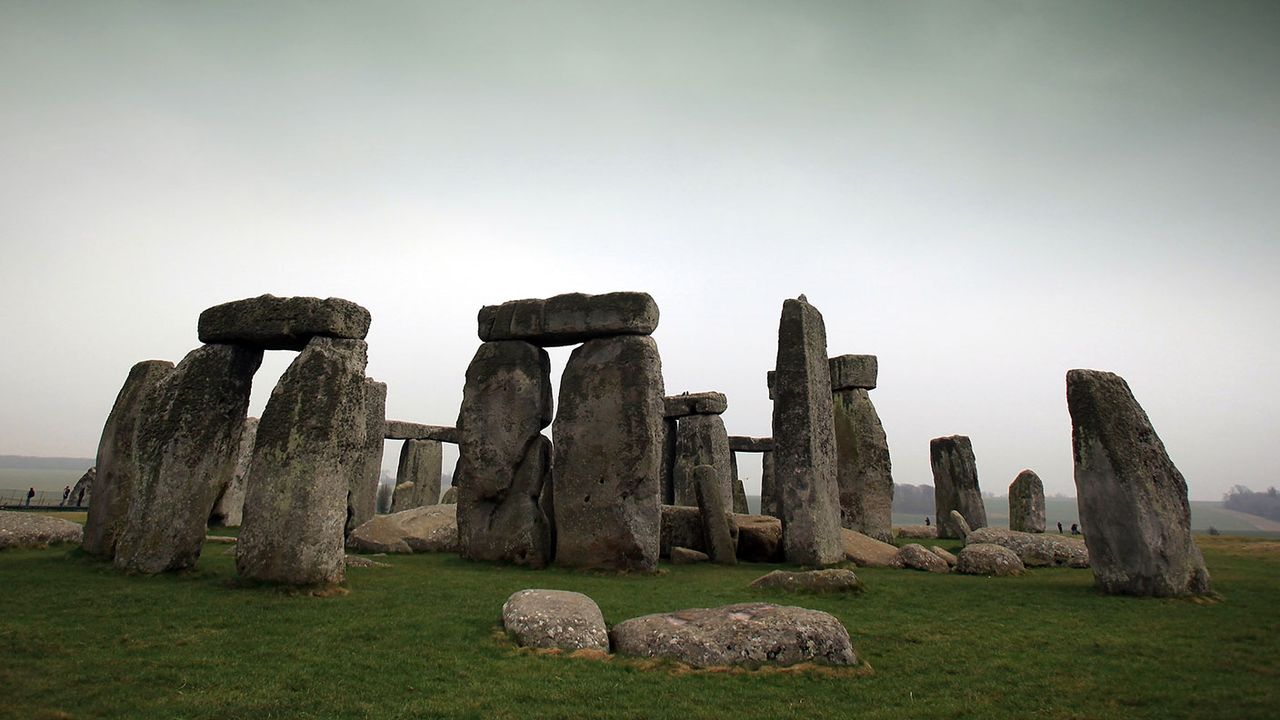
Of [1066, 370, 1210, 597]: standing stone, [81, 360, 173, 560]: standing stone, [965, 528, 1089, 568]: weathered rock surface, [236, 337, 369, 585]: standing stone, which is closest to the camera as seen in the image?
[236, 337, 369, 585]: standing stone

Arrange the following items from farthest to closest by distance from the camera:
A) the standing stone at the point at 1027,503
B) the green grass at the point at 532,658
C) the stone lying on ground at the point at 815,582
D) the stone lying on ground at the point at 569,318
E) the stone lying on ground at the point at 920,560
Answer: the standing stone at the point at 1027,503 → the stone lying on ground at the point at 569,318 → the stone lying on ground at the point at 920,560 → the stone lying on ground at the point at 815,582 → the green grass at the point at 532,658

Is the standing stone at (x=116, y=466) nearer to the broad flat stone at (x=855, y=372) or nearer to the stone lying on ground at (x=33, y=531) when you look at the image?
the stone lying on ground at (x=33, y=531)

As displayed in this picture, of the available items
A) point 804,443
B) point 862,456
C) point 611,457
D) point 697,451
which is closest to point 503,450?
point 611,457

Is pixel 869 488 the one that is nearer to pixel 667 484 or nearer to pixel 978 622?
pixel 667 484

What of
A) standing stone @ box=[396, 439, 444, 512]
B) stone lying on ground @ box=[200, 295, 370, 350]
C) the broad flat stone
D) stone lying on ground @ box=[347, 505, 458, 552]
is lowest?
stone lying on ground @ box=[347, 505, 458, 552]

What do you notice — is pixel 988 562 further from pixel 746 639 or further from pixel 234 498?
pixel 234 498

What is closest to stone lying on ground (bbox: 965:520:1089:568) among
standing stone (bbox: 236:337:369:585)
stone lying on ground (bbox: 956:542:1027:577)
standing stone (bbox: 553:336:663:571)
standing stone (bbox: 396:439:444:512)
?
stone lying on ground (bbox: 956:542:1027:577)

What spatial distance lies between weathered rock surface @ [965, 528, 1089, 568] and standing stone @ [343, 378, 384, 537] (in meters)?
13.0

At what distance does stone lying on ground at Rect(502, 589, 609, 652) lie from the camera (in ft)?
18.9

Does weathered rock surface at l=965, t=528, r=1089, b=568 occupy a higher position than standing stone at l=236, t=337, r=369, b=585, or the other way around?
standing stone at l=236, t=337, r=369, b=585

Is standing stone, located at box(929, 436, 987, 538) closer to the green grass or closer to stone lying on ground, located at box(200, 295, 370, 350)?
the green grass

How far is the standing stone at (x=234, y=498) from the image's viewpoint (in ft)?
57.2

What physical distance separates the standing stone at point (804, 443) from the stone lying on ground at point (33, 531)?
12.4m

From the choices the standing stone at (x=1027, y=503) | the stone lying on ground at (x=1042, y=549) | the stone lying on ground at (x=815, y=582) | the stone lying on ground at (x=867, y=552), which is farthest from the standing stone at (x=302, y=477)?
the standing stone at (x=1027, y=503)
